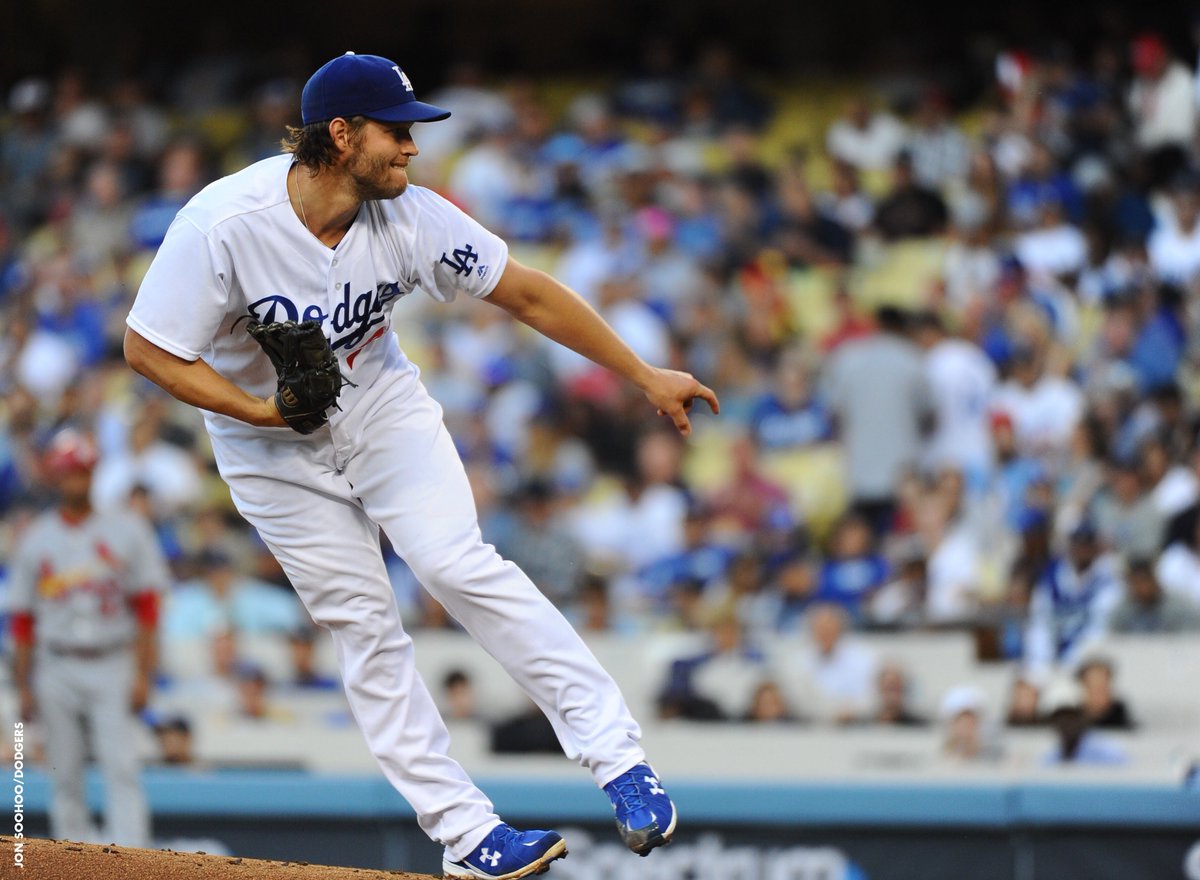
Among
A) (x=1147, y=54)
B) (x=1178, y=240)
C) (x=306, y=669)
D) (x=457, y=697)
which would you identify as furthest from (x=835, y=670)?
(x=1147, y=54)

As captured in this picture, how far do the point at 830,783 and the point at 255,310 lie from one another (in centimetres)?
396

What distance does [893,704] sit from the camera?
8.33m

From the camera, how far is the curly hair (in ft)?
13.8

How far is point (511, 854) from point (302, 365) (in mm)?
1376

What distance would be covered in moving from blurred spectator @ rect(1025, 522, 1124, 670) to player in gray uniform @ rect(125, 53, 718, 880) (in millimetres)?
4435

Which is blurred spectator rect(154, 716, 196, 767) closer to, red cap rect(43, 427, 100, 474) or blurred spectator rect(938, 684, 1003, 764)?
red cap rect(43, 427, 100, 474)

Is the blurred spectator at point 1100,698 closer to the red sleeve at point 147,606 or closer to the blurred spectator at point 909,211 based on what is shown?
the red sleeve at point 147,606

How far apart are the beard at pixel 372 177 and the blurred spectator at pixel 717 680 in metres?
4.73

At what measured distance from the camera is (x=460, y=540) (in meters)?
4.41

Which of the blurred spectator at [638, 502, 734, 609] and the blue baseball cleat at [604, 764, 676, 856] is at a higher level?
the blurred spectator at [638, 502, 734, 609]

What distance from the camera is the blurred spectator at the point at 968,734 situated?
796 centimetres

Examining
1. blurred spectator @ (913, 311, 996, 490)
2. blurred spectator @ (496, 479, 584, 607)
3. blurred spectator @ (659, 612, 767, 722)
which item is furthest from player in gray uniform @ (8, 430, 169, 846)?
blurred spectator @ (913, 311, 996, 490)

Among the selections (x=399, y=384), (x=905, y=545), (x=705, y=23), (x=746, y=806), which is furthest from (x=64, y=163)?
(x=399, y=384)

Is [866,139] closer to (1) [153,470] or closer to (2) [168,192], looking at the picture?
(2) [168,192]
